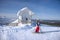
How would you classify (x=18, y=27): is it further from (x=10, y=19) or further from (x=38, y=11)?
(x=38, y=11)

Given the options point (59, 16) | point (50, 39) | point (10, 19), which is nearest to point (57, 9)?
point (59, 16)

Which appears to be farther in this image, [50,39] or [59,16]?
[59,16]

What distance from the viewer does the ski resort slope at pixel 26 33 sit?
1.81m

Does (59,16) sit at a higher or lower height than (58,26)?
higher

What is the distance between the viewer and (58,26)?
1.97m

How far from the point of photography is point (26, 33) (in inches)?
73.0

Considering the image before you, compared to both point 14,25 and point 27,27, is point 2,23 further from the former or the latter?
point 27,27

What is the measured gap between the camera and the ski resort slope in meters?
1.81

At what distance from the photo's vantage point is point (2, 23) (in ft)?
6.18

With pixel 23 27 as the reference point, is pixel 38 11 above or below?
above

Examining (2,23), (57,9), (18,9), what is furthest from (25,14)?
(57,9)

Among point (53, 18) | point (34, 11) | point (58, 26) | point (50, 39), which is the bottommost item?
point (50, 39)

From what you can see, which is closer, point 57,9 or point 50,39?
point 50,39

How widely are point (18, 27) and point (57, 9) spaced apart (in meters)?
0.66
